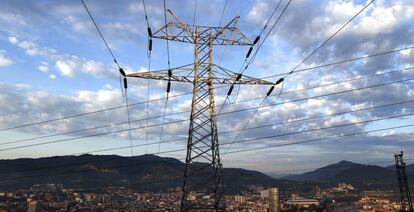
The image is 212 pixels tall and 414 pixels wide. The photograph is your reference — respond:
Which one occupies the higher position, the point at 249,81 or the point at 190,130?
the point at 249,81

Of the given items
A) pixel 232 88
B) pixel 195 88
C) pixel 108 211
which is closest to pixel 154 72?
pixel 195 88

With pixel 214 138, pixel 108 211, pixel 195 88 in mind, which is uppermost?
pixel 195 88

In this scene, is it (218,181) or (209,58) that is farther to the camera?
(209,58)

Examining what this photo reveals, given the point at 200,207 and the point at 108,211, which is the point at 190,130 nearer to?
the point at 200,207

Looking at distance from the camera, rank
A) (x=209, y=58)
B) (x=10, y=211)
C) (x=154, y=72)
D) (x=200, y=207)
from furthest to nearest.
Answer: (x=10, y=211) → (x=209, y=58) → (x=154, y=72) → (x=200, y=207)

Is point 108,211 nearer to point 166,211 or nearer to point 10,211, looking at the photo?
point 166,211

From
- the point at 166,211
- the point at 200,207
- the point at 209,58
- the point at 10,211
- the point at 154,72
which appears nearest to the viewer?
the point at 200,207

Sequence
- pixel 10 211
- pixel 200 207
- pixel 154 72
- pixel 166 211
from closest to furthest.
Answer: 1. pixel 200 207
2. pixel 154 72
3. pixel 166 211
4. pixel 10 211

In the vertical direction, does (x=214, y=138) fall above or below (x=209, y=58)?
below

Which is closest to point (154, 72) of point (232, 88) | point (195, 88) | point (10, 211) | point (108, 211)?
point (195, 88)

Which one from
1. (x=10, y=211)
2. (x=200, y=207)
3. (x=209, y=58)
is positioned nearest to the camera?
(x=200, y=207)
